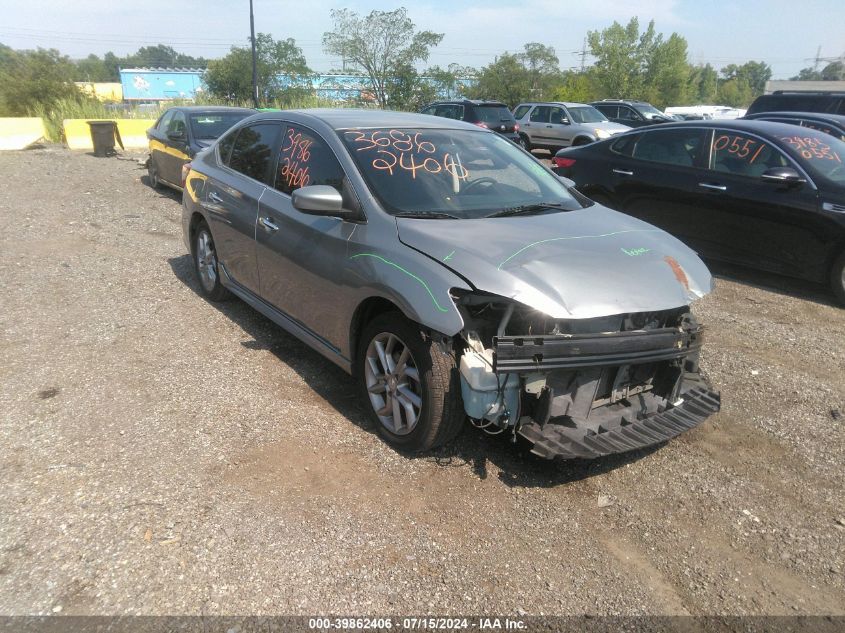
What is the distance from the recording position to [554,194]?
4328 millimetres

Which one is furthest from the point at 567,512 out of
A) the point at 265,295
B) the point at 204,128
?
the point at 204,128

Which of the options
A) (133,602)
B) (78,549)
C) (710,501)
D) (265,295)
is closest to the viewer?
(133,602)

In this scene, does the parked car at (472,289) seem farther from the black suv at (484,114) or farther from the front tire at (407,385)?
the black suv at (484,114)

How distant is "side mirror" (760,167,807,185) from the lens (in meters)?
6.36

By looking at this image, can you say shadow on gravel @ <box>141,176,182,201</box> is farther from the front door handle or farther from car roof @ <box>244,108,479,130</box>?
the front door handle

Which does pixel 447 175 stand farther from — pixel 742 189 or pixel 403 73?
pixel 403 73

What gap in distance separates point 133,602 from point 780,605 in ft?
8.63

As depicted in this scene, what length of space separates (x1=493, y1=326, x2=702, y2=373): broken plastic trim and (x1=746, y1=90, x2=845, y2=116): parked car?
1340 centimetres

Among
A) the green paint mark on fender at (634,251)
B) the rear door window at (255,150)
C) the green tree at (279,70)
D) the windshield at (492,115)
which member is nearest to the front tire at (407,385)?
the green paint mark on fender at (634,251)

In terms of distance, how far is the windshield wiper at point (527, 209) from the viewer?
12.4 ft

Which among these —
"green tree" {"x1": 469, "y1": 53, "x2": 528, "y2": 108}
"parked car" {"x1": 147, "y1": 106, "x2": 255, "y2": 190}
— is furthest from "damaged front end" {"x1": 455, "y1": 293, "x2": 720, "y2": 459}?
"green tree" {"x1": 469, "y1": 53, "x2": 528, "y2": 108}

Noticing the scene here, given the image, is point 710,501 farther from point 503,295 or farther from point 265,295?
point 265,295

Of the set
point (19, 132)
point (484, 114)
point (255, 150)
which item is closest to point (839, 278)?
point (255, 150)

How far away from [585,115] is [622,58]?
136 feet
